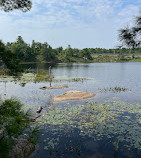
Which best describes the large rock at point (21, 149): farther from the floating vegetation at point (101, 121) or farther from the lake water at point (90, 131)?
the floating vegetation at point (101, 121)

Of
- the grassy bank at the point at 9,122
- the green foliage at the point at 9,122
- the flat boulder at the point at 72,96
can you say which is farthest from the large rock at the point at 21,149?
the flat boulder at the point at 72,96

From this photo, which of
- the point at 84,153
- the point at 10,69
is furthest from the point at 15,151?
the point at 10,69

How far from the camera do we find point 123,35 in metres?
12.2

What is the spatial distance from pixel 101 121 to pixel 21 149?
28.2 ft

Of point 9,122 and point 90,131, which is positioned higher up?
point 9,122

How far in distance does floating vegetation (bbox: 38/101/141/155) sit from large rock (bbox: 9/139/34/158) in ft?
12.3

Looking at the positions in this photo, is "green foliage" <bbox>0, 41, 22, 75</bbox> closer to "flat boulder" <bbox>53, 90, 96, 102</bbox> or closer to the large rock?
the large rock

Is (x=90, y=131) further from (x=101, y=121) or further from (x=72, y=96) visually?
(x=72, y=96)

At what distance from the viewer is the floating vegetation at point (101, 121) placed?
44.2ft

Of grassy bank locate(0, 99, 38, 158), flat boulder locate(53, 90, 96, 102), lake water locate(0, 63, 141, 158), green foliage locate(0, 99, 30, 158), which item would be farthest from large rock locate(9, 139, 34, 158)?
flat boulder locate(53, 90, 96, 102)

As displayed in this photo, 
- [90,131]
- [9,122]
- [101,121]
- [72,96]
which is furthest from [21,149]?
[72,96]

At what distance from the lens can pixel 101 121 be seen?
653 inches

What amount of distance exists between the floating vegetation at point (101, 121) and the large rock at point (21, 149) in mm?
3739

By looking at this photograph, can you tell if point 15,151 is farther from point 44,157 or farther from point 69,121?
point 69,121
